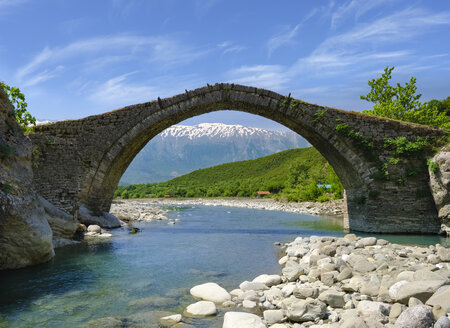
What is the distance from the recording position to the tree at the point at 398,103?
19156 mm

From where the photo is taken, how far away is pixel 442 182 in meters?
11.2

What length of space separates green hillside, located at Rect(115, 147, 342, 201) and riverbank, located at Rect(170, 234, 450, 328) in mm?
21072

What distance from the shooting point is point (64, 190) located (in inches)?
448

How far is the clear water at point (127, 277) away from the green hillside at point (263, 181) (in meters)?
19.0

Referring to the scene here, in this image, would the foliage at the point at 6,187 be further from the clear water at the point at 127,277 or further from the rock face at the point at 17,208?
the clear water at the point at 127,277

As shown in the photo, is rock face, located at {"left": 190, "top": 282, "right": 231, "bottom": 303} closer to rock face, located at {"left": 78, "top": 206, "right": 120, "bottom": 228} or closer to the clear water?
the clear water

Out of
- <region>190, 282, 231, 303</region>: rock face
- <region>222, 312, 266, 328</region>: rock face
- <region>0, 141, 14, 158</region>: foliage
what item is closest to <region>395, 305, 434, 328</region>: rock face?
<region>222, 312, 266, 328</region>: rock face

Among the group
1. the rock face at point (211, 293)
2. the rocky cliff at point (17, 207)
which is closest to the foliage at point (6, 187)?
the rocky cliff at point (17, 207)

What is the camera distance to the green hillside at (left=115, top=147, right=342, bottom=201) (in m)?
34.0

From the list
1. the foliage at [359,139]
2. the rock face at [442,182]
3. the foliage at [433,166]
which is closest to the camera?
the rock face at [442,182]

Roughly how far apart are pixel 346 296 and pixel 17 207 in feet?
19.3

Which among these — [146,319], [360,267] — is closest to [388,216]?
[360,267]

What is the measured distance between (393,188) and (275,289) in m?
8.62

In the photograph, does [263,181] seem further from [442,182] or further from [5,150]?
[5,150]
